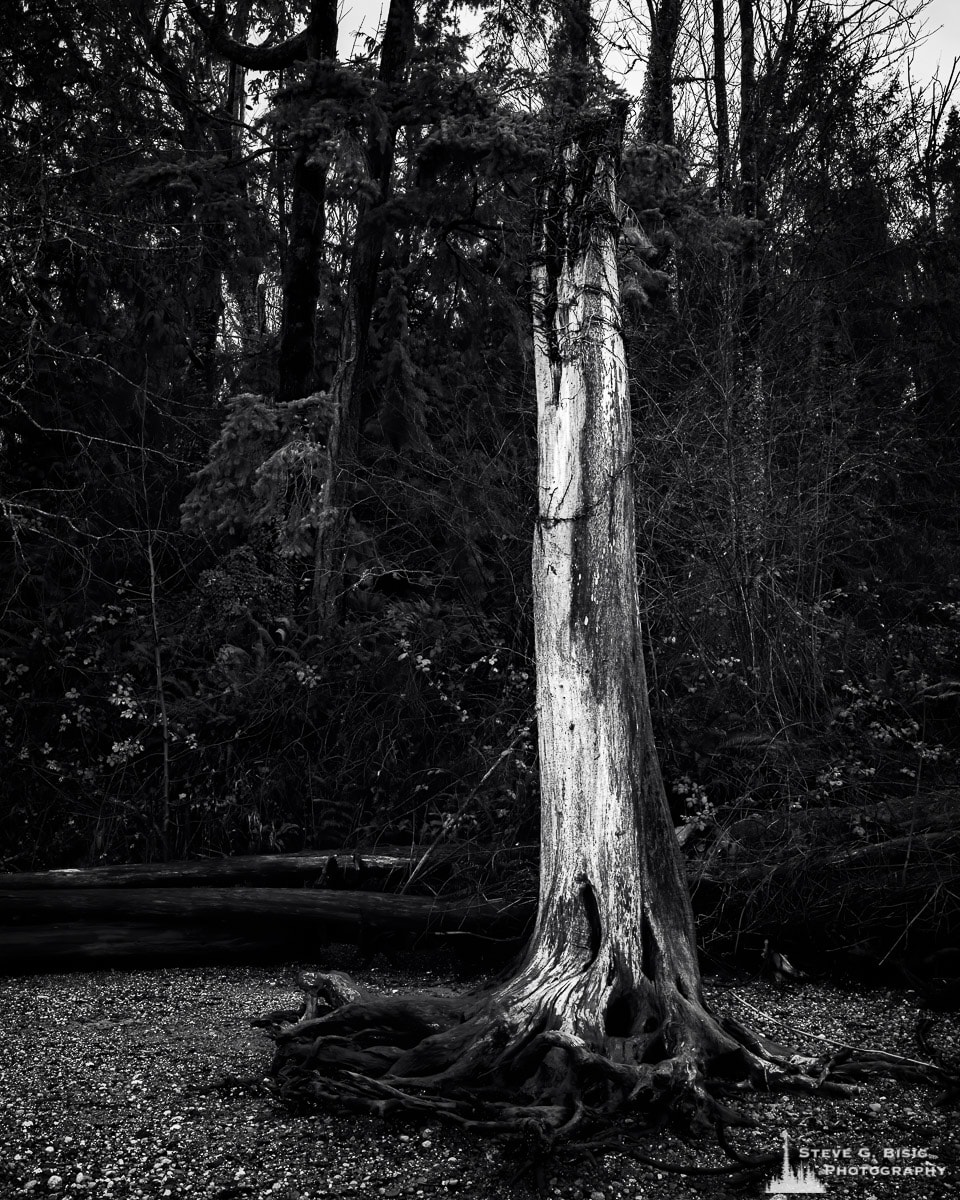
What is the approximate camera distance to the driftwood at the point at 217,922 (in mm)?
6523

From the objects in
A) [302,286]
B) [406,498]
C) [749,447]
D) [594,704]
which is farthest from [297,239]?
[594,704]

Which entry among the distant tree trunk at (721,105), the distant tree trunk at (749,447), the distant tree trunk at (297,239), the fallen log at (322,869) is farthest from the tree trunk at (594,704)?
the distant tree trunk at (721,105)

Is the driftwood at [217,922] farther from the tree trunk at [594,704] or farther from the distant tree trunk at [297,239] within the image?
the distant tree trunk at [297,239]

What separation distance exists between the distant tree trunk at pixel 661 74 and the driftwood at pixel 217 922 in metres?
6.22

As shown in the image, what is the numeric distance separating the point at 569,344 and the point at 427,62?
463 cm

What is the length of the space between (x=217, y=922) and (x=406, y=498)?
4.33 metres

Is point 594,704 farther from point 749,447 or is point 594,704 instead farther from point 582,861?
point 749,447

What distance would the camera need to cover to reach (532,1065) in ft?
13.6

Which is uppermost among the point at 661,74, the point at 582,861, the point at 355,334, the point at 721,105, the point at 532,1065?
the point at 721,105

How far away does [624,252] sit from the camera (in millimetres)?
5605

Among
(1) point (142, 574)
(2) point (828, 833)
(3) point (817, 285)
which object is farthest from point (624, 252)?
(3) point (817, 285)

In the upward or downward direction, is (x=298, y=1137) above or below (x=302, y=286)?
below

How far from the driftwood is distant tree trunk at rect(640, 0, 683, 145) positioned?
6.22m

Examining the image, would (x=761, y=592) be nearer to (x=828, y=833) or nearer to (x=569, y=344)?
(x=828, y=833)
